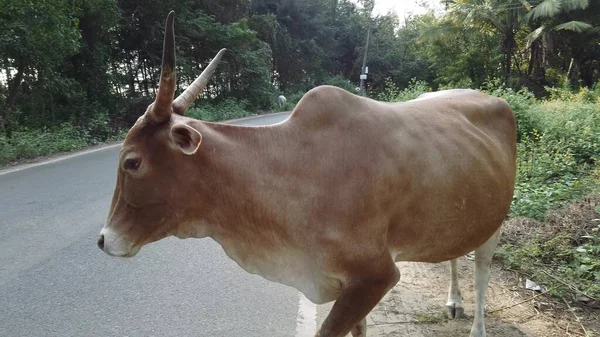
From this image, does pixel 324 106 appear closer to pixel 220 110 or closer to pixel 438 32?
pixel 220 110

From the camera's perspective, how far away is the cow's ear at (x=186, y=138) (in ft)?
6.77

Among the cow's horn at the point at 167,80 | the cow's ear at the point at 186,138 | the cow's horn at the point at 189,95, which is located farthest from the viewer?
the cow's horn at the point at 189,95

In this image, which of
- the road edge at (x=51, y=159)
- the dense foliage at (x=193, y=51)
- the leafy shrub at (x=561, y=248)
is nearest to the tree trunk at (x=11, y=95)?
the dense foliage at (x=193, y=51)

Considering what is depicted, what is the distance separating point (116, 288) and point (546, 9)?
68.8ft

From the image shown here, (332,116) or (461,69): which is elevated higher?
(332,116)

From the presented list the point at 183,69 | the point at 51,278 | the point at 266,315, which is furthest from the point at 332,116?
the point at 183,69

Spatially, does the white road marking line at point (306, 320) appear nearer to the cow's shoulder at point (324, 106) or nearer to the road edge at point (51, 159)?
the cow's shoulder at point (324, 106)

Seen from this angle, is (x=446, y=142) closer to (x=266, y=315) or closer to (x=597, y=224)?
(x=266, y=315)

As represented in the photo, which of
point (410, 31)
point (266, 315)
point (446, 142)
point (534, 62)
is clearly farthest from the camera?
point (410, 31)

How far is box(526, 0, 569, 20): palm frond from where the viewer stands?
757 inches

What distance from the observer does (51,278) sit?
4.21 meters

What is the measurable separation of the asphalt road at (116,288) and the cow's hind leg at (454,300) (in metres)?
1.20

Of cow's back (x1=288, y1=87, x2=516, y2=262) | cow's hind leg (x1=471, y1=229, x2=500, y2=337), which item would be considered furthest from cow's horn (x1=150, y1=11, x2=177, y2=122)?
cow's hind leg (x1=471, y1=229, x2=500, y2=337)

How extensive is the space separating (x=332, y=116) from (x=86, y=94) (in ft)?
54.6
